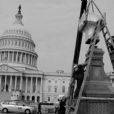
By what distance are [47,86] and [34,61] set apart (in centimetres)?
1763

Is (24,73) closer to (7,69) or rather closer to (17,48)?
(7,69)

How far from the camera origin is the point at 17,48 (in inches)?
4459

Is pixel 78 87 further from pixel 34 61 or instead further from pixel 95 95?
pixel 34 61

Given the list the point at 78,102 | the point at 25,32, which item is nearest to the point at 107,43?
the point at 78,102

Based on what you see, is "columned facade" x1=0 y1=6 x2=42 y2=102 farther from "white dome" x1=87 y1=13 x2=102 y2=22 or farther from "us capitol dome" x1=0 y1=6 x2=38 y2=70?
"white dome" x1=87 y1=13 x2=102 y2=22

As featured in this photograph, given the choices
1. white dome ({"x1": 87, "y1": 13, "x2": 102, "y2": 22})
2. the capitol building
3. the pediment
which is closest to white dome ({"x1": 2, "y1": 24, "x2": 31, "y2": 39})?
the capitol building

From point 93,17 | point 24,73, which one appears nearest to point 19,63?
point 24,73

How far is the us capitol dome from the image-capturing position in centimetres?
11219

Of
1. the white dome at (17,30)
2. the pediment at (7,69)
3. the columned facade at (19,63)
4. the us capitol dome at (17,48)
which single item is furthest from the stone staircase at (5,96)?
the white dome at (17,30)

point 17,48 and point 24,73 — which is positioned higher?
point 17,48

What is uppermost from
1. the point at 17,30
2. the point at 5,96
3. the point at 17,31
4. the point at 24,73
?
the point at 17,30

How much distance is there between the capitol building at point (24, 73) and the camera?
102m

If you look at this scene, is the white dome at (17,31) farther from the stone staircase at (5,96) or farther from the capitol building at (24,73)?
the stone staircase at (5,96)

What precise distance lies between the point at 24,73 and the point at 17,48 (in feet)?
49.4
